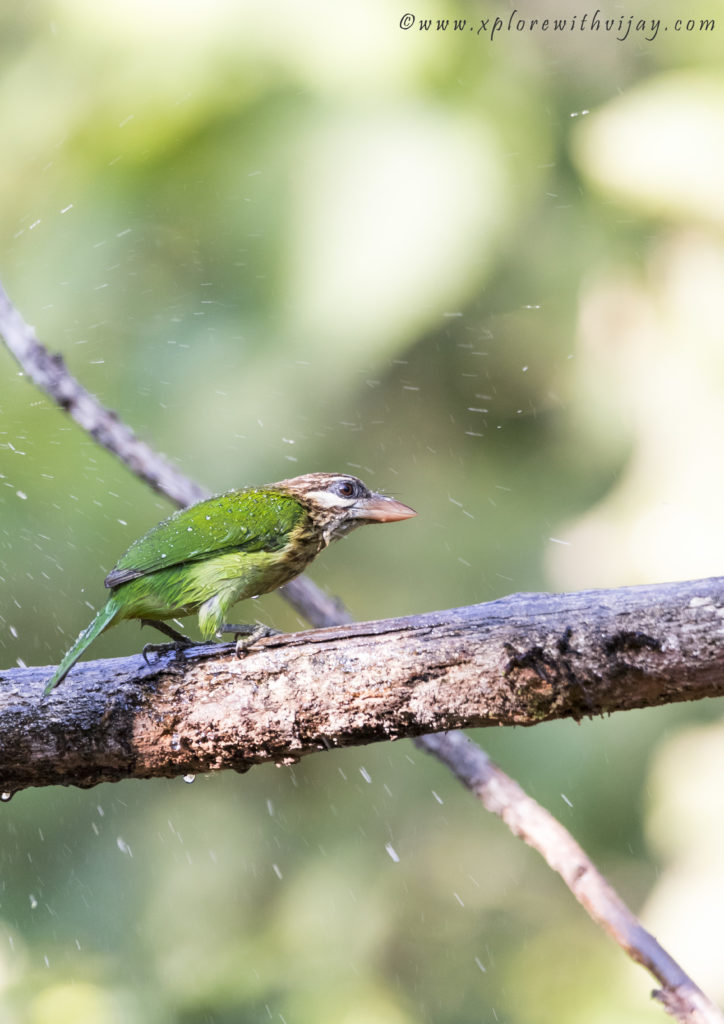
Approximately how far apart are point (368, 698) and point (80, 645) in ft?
2.45

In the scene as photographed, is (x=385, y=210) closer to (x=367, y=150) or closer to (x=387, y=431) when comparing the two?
(x=367, y=150)

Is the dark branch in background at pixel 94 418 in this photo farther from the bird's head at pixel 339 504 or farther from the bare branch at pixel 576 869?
the bare branch at pixel 576 869

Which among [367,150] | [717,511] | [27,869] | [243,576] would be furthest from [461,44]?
[27,869]

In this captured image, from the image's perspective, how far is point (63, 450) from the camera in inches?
287

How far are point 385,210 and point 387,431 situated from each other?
64.6 inches

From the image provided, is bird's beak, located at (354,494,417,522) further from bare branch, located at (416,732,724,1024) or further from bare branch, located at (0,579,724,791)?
bare branch, located at (0,579,724,791)

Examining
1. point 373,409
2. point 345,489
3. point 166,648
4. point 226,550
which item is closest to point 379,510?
point 345,489

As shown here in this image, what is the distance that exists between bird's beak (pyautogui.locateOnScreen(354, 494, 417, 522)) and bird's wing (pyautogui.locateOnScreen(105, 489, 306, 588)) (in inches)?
8.7

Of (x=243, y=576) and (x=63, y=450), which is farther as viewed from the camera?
(x=63, y=450)

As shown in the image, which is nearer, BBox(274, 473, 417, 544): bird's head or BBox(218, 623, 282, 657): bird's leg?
BBox(218, 623, 282, 657): bird's leg

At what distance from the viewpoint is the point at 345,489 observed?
127 inches

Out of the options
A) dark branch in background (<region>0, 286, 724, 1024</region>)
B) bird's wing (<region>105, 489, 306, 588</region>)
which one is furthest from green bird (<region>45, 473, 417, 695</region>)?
dark branch in background (<region>0, 286, 724, 1024</region>)

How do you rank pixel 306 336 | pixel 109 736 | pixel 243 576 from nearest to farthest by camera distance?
pixel 109 736 < pixel 243 576 < pixel 306 336

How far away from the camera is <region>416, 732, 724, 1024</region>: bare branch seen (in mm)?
2252
